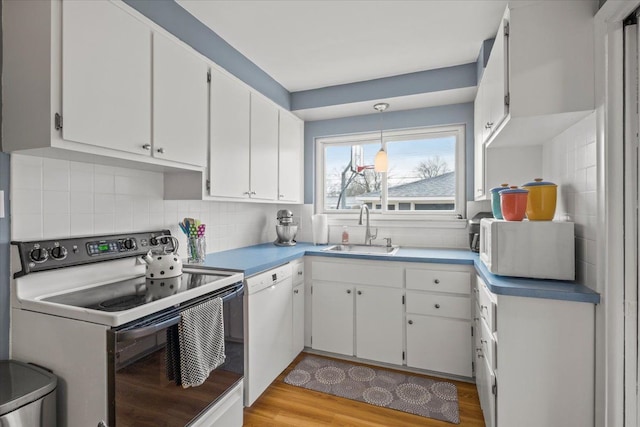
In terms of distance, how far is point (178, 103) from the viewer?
178cm

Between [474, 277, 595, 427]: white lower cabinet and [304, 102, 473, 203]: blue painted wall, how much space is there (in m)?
1.58

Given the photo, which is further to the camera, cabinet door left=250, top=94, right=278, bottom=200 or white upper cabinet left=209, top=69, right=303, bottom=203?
cabinet door left=250, top=94, right=278, bottom=200

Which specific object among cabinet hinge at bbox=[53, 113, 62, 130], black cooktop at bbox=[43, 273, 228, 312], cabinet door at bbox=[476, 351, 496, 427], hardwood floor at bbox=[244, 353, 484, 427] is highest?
cabinet hinge at bbox=[53, 113, 62, 130]

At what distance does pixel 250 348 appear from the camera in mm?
1956

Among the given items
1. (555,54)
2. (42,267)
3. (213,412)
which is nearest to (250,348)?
(213,412)

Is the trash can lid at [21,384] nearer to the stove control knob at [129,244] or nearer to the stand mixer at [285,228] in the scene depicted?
the stove control knob at [129,244]

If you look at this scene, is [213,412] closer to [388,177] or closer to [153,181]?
[153,181]

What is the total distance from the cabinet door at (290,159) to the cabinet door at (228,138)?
1.85ft

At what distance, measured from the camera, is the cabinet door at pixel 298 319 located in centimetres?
255

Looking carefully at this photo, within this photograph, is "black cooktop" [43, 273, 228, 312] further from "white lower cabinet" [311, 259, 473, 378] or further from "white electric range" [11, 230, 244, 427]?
"white lower cabinet" [311, 259, 473, 378]

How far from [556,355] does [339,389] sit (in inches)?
53.1

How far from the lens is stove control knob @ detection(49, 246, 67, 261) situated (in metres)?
1.43

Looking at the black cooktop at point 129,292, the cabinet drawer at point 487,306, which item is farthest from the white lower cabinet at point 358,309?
the black cooktop at point 129,292

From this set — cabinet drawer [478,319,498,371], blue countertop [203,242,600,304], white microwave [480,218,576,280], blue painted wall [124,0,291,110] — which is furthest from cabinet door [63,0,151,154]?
cabinet drawer [478,319,498,371]
